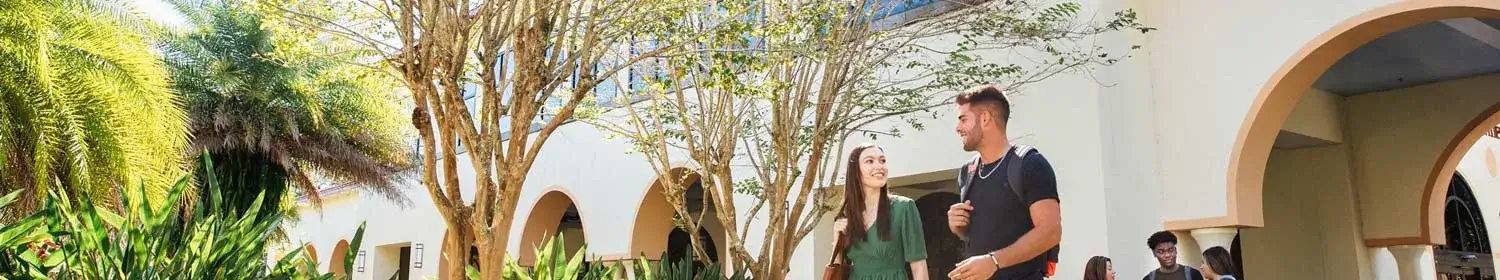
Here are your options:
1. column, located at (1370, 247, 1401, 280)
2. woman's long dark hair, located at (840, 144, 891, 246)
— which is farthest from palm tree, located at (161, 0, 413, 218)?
column, located at (1370, 247, 1401, 280)

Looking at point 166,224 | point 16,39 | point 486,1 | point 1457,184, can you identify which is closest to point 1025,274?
point 486,1

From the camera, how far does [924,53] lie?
37.0ft

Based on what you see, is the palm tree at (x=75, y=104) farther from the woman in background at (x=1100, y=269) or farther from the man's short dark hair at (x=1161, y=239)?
the man's short dark hair at (x=1161, y=239)

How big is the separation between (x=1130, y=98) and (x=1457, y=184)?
10.7 metres

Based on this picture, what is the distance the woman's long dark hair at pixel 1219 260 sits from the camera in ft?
30.1

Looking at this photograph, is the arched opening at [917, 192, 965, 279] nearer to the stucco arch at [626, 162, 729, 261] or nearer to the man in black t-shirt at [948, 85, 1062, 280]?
the stucco arch at [626, 162, 729, 261]

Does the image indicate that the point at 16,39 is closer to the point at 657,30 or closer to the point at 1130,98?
the point at 657,30

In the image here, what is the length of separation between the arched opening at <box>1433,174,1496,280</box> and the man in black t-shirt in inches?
450

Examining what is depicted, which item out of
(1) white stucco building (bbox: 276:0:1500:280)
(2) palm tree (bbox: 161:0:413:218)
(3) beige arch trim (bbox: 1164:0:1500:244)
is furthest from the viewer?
(2) palm tree (bbox: 161:0:413:218)

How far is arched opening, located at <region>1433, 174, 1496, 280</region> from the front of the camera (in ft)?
54.4

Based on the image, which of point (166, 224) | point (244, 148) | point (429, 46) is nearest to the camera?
point (166, 224)

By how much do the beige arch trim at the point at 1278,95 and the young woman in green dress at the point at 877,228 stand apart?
318 cm

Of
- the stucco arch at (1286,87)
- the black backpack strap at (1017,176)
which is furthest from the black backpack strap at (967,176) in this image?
the stucco arch at (1286,87)

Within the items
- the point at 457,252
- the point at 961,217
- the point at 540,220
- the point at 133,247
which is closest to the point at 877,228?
the point at 961,217
